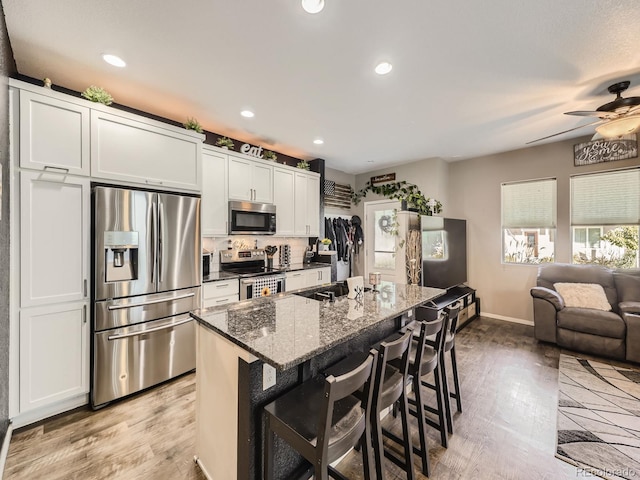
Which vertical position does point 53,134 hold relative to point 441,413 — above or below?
above

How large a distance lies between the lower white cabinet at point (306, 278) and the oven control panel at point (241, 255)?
60 cm

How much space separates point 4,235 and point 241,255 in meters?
2.45

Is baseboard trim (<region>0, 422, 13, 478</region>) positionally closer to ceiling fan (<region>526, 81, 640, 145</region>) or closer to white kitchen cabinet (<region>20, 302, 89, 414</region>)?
white kitchen cabinet (<region>20, 302, 89, 414</region>)

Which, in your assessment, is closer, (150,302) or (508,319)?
(150,302)

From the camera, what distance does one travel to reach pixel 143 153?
2545 millimetres

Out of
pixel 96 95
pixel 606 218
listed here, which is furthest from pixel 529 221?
pixel 96 95

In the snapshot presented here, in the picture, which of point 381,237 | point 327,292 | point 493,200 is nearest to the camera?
point 327,292

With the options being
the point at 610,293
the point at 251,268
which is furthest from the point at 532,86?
the point at 251,268

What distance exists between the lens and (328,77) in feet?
7.66

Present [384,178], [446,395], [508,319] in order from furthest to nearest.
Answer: [384,178]
[508,319]
[446,395]

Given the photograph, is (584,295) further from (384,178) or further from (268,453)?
(268,453)

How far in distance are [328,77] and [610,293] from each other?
14.9ft

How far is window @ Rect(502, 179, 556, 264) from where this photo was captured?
4.17 metres

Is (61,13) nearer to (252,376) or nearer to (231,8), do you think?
(231,8)
